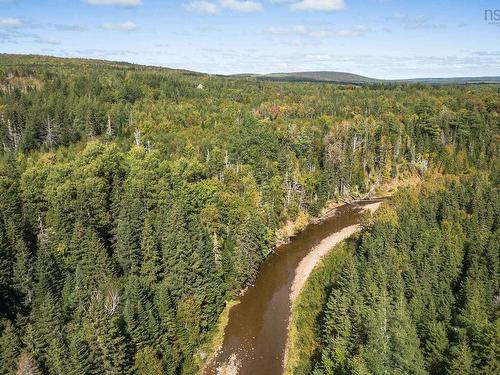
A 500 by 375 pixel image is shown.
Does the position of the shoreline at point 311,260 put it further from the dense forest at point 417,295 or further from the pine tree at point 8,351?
the pine tree at point 8,351

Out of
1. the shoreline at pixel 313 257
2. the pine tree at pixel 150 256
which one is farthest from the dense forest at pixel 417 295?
the pine tree at pixel 150 256

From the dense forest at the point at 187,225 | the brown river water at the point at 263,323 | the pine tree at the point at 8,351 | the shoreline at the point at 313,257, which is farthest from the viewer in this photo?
the shoreline at the point at 313,257

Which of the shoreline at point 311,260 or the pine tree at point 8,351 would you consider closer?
the pine tree at point 8,351

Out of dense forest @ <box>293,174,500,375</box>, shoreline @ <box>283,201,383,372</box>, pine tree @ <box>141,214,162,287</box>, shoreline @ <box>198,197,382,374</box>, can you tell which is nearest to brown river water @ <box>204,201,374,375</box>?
shoreline @ <box>198,197,382,374</box>

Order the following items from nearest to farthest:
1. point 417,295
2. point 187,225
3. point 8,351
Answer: point 8,351, point 417,295, point 187,225

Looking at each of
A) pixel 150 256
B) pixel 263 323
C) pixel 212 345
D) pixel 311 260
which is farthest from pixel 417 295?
pixel 150 256

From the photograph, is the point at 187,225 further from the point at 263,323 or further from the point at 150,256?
the point at 263,323
